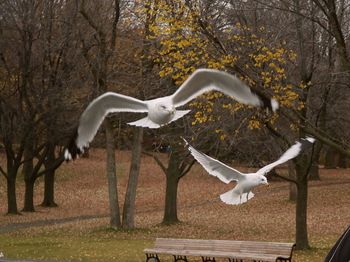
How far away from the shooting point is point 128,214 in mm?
20328

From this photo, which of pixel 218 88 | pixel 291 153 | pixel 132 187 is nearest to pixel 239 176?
pixel 291 153

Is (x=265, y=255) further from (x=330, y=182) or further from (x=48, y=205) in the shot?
(x=330, y=182)

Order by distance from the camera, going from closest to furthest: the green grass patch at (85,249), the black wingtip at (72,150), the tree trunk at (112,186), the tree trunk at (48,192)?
the black wingtip at (72,150)
the green grass patch at (85,249)
the tree trunk at (112,186)
the tree trunk at (48,192)

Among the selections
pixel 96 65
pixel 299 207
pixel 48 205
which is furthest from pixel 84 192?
pixel 299 207

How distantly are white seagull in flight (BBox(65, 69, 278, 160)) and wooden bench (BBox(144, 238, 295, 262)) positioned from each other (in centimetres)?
559

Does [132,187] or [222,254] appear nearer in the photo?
[222,254]

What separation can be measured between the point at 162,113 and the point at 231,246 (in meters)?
6.71

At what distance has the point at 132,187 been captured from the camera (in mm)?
20594

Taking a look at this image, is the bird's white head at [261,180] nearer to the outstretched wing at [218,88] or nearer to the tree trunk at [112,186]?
the outstretched wing at [218,88]

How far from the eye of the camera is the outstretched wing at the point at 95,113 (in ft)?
21.4

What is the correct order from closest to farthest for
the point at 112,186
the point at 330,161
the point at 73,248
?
the point at 73,248, the point at 112,186, the point at 330,161

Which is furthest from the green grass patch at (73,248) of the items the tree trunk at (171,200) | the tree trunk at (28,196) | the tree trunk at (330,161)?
the tree trunk at (330,161)

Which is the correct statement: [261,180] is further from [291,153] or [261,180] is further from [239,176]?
[291,153]

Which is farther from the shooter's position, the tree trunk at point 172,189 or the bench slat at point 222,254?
the tree trunk at point 172,189
